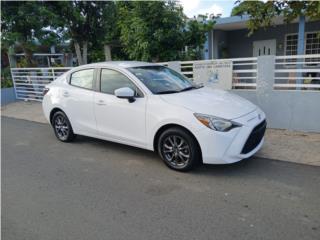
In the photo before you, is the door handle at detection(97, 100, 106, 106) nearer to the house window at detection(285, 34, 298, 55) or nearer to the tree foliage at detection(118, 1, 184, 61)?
the tree foliage at detection(118, 1, 184, 61)

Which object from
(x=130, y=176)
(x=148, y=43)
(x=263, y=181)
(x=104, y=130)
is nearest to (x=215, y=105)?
(x=263, y=181)

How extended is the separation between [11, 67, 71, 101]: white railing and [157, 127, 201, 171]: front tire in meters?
7.59

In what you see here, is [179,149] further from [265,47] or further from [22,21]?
[265,47]

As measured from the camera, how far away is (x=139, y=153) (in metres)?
5.24

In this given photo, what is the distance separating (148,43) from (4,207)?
7.56 meters

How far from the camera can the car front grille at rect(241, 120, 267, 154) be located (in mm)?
4078

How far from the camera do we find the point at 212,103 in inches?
169

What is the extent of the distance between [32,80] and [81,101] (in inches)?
294

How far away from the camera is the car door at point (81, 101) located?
5.36 metres

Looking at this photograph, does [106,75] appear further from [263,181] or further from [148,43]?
[148,43]

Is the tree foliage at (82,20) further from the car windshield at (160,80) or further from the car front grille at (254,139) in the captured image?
the car front grille at (254,139)

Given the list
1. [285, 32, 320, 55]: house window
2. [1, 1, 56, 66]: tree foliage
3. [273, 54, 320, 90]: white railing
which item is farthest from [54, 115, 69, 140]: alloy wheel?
[285, 32, 320, 55]: house window

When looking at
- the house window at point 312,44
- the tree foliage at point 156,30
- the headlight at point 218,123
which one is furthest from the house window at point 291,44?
the headlight at point 218,123

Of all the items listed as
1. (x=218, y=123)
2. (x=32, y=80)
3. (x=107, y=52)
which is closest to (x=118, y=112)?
(x=218, y=123)
